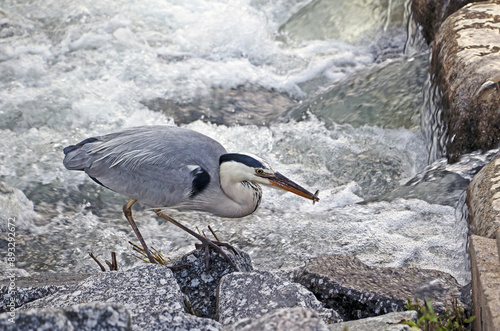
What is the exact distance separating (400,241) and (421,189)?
0.59 metres

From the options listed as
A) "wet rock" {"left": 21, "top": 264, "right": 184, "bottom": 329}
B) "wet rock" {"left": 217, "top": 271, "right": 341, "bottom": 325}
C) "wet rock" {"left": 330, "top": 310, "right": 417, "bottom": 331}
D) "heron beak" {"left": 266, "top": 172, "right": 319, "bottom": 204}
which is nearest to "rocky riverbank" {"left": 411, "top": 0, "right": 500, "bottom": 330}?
"wet rock" {"left": 330, "top": 310, "right": 417, "bottom": 331}

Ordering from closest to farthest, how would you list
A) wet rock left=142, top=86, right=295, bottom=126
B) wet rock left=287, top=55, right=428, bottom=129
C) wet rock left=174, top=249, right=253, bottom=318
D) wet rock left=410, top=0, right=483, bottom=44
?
wet rock left=174, top=249, right=253, bottom=318 < wet rock left=287, top=55, right=428, bottom=129 < wet rock left=410, top=0, right=483, bottom=44 < wet rock left=142, top=86, right=295, bottom=126

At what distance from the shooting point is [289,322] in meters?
1.93

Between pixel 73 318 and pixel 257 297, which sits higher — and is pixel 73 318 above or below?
above

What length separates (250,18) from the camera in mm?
8734

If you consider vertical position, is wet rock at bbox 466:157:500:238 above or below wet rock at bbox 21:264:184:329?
above

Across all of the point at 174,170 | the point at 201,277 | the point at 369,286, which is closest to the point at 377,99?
the point at 174,170

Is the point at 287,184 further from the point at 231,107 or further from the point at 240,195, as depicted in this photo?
the point at 231,107

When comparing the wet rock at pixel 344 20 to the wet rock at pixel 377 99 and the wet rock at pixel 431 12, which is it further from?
the wet rock at pixel 377 99

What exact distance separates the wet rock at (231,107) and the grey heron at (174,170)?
2.69 m

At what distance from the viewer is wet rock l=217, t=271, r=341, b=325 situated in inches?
101

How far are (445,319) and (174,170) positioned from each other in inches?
68.6

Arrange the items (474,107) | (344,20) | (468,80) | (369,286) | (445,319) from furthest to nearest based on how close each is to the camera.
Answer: (344,20) → (468,80) → (474,107) → (369,286) → (445,319)

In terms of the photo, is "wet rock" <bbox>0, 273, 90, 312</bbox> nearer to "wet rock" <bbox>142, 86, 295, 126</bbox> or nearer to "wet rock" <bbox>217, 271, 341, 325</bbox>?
"wet rock" <bbox>217, 271, 341, 325</bbox>
